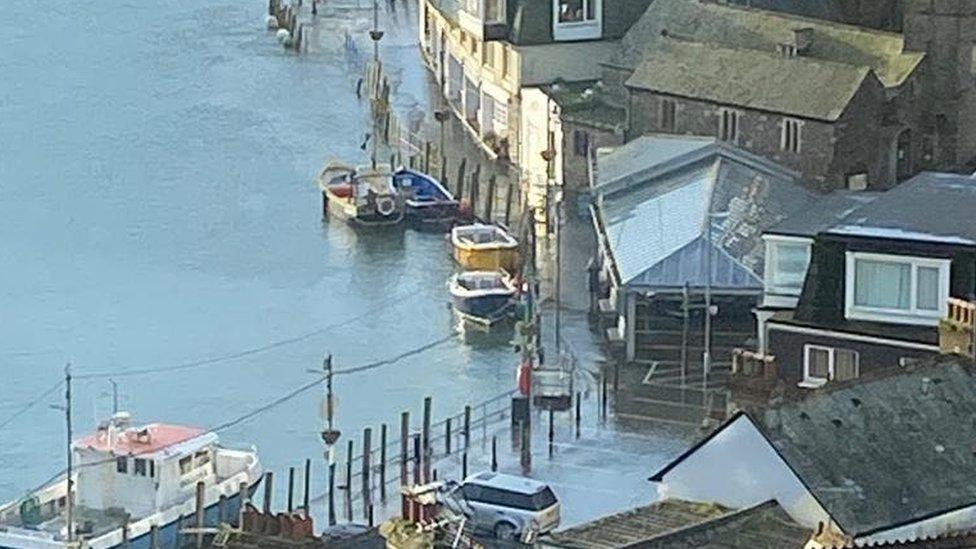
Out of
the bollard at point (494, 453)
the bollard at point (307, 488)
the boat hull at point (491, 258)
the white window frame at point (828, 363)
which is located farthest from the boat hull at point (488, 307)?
the white window frame at point (828, 363)

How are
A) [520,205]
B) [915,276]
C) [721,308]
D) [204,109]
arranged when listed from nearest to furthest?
1. [915,276]
2. [721,308]
3. [520,205]
4. [204,109]

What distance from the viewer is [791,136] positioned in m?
49.4

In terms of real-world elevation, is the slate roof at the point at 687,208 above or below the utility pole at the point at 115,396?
above

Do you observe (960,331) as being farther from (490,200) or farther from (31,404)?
(490,200)

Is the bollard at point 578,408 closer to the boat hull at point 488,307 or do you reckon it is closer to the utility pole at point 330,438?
the utility pole at point 330,438

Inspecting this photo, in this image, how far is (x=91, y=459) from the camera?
35.8m

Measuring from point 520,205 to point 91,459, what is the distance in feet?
58.6

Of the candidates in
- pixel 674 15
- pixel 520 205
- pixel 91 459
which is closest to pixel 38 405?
pixel 91 459

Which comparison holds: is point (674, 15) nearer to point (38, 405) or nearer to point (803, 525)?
point (38, 405)

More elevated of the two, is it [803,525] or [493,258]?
[803,525]

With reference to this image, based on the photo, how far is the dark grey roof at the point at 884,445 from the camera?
26359 mm

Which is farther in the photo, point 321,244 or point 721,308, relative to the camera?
point 321,244

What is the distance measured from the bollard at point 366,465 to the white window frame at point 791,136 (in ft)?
40.4

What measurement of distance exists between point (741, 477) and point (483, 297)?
64.0 ft
